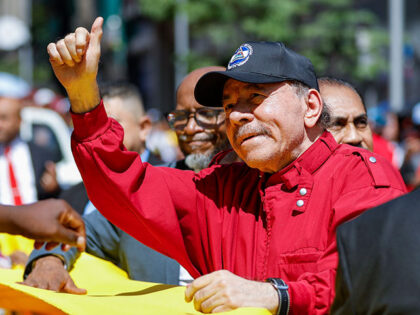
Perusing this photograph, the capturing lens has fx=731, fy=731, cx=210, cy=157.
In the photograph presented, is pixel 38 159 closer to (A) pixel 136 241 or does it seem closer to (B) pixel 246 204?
(A) pixel 136 241

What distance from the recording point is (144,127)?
17.4 feet

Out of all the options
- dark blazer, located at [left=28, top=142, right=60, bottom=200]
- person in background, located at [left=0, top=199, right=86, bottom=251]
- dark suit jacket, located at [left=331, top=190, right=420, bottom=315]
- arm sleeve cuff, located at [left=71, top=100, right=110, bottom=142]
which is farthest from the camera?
dark blazer, located at [left=28, top=142, right=60, bottom=200]

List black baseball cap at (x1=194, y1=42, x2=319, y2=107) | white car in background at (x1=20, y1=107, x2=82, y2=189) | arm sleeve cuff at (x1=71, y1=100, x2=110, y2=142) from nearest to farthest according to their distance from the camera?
arm sleeve cuff at (x1=71, y1=100, x2=110, y2=142)
black baseball cap at (x1=194, y1=42, x2=319, y2=107)
white car in background at (x1=20, y1=107, x2=82, y2=189)

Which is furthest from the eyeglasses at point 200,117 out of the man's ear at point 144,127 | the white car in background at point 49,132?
the white car in background at point 49,132

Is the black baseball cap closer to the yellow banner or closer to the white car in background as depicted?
the yellow banner

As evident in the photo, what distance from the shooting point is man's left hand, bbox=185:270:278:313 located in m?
2.30

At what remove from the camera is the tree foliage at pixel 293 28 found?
63.0 ft

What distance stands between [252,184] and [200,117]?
1.45 m

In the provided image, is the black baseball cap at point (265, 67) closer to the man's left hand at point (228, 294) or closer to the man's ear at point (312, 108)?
the man's ear at point (312, 108)

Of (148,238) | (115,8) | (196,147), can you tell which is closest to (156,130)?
(115,8)

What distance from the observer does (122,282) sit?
334 centimetres

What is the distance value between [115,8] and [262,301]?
24.2 m

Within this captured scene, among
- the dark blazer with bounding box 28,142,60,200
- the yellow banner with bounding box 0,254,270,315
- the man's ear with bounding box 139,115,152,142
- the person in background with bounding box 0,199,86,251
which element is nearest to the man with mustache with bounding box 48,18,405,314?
the yellow banner with bounding box 0,254,270,315

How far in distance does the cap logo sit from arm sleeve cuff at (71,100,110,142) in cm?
56
